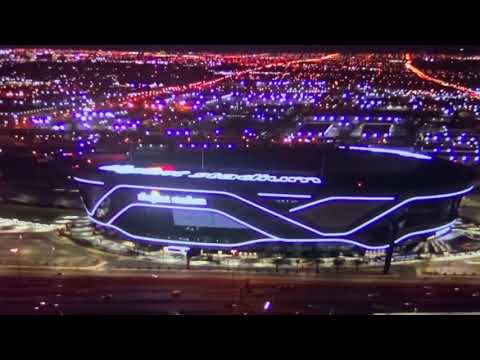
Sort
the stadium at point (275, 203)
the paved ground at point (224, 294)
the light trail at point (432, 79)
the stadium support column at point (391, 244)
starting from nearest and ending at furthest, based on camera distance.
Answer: the paved ground at point (224, 294), the light trail at point (432, 79), the stadium support column at point (391, 244), the stadium at point (275, 203)

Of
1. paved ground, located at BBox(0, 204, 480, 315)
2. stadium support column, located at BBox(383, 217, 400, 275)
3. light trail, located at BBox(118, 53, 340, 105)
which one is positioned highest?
light trail, located at BBox(118, 53, 340, 105)

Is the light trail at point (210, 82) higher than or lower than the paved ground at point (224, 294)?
higher

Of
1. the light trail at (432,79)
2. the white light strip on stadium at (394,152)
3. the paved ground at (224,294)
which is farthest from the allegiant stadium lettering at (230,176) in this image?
the light trail at (432,79)

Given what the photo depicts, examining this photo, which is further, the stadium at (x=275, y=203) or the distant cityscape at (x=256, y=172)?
the stadium at (x=275, y=203)

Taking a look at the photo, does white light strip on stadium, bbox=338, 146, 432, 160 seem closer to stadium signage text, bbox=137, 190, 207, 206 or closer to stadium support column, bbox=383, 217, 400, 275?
stadium support column, bbox=383, 217, 400, 275

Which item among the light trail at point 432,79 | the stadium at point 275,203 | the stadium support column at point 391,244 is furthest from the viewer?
the stadium at point 275,203

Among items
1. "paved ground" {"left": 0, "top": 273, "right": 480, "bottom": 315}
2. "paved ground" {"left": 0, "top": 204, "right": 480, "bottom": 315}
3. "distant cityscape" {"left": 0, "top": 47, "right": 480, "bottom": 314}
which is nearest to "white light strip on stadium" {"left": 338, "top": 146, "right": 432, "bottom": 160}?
"distant cityscape" {"left": 0, "top": 47, "right": 480, "bottom": 314}

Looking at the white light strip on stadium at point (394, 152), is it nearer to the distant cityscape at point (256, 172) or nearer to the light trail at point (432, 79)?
the distant cityscape at point (256, 172)

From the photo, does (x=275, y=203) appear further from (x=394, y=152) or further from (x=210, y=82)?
(x=394, y=152)

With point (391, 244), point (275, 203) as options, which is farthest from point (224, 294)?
point (391, 244)
